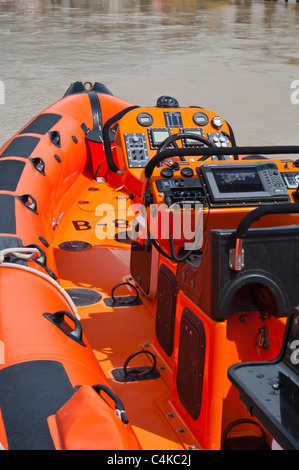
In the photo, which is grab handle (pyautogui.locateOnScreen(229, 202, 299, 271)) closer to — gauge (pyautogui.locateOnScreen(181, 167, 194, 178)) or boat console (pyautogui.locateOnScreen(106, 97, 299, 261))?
boat console (pyautogui.locateOnScreen(106, 97, 299, 261))

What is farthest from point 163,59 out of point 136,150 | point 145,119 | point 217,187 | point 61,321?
point 61,321

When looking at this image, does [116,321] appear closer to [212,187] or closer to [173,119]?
[212,187]

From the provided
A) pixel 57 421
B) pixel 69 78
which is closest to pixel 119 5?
pixel 69 78

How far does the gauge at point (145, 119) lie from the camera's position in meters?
3.56

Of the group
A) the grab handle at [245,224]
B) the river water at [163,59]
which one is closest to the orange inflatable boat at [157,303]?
the grab handle at [245,224]

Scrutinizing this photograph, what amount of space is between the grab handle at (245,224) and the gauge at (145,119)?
200cm

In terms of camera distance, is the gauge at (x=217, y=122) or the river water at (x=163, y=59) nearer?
the gauge at (x=217, y=122)

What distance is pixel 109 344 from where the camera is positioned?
8.33ft

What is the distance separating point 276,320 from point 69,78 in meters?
12.4

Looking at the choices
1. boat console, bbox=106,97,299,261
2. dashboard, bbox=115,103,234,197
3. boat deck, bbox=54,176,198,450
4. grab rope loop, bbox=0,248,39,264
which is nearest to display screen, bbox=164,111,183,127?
dashboard, bbox=115,103,234,197

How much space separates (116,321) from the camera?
8.95 feet

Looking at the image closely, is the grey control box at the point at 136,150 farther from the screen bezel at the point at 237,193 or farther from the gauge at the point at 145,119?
the screen bezel at the point at 237,193

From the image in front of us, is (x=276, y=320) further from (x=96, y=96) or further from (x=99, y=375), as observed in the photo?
(x=96, y=96)

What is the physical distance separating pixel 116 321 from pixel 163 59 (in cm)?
1377
